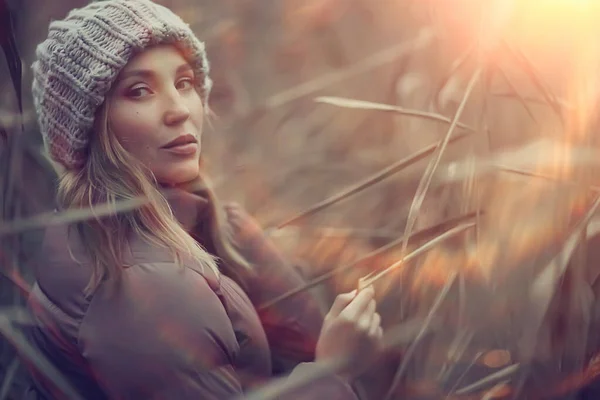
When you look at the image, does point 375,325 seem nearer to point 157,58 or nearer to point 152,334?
point 152,334

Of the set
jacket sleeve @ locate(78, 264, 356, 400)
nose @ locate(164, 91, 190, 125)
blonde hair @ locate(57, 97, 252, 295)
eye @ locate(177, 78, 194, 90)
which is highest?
eye @ locate(177, 78, 194, 90)

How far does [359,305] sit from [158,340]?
0.24m

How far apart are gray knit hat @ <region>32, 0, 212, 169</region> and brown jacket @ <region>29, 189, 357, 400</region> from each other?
0.12 meters

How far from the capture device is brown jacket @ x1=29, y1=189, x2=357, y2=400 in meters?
0.94

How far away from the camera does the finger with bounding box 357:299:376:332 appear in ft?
3.31

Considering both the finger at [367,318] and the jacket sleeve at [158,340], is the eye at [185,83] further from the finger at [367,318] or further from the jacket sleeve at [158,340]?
the finger at [367,318]

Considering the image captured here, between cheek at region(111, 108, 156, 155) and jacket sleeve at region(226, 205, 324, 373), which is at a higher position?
cheek at region(111, 108, 156, 155)

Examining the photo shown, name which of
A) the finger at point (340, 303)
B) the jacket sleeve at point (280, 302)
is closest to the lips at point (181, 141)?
the jacket sleeve at point (280, 302)

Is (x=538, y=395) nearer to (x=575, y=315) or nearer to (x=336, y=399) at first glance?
(x=575, y=315)

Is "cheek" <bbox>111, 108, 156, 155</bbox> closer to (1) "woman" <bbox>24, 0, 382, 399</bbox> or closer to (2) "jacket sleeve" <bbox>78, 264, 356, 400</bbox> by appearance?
(1) "woman" <bbox>24, 0, 382, 399</bbox>

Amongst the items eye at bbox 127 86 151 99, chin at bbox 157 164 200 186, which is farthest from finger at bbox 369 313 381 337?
eye at bbox 127 86 151 99

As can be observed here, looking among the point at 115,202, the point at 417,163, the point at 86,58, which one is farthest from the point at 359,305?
the point at 86,58

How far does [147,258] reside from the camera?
0.97 m

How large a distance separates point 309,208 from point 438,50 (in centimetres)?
25
